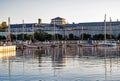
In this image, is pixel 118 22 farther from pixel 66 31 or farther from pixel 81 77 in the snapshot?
pixel 81 77

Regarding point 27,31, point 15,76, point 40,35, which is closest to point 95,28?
point 27,31

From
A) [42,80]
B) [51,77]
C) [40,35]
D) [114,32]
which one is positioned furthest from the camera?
[114,32]

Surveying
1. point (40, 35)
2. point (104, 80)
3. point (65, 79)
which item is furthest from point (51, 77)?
point (40, 35)

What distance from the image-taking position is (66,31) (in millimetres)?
197875

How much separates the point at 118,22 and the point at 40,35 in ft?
216

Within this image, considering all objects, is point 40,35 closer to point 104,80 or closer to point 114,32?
point 114,32

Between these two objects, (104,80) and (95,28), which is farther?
(95,28)

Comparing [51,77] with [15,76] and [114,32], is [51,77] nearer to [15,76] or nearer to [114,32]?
[15,76]

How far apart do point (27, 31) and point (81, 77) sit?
6900 inches

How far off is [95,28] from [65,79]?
178 meters

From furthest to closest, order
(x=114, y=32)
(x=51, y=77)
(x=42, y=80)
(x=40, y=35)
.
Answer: (x=114, y=32), (x=40, y=35), (x=51, y=77), (x=42, y=80)

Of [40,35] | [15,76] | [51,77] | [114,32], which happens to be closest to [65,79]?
[51,77]

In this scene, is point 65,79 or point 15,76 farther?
point 15,76

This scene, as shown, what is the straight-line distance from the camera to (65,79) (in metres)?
22.0
